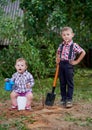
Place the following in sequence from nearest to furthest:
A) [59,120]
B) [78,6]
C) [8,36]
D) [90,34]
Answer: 1. [59,120]
2. [8,36]
3. [78,6]
4. [90,34]

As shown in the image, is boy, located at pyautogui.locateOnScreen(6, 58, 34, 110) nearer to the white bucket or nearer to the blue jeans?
the white bucket

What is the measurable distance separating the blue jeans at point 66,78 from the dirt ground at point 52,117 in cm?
25

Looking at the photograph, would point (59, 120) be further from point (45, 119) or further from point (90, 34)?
point (90, 34)

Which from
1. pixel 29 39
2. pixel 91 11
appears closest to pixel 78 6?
pixel 91 11

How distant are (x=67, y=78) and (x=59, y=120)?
1.22 meters

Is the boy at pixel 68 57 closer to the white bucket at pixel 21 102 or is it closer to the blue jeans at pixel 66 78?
the blue jeans at pixel 66 78

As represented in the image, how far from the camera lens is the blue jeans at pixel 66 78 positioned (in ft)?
25.0

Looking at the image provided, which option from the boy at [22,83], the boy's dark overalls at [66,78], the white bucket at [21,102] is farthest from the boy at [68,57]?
the white bucket at [21,102]

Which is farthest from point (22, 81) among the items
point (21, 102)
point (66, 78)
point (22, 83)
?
point (66, 78)

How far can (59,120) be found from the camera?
6656 mm

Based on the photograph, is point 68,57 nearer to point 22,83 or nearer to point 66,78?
point 66,78

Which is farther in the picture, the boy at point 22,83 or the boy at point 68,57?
the boy at point 68,57

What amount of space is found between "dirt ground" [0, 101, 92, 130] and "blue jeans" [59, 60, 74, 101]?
0.25m

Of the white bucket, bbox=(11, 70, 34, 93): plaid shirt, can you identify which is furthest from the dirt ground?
bbox=(11, 70, 34, 93): plaid shirt
